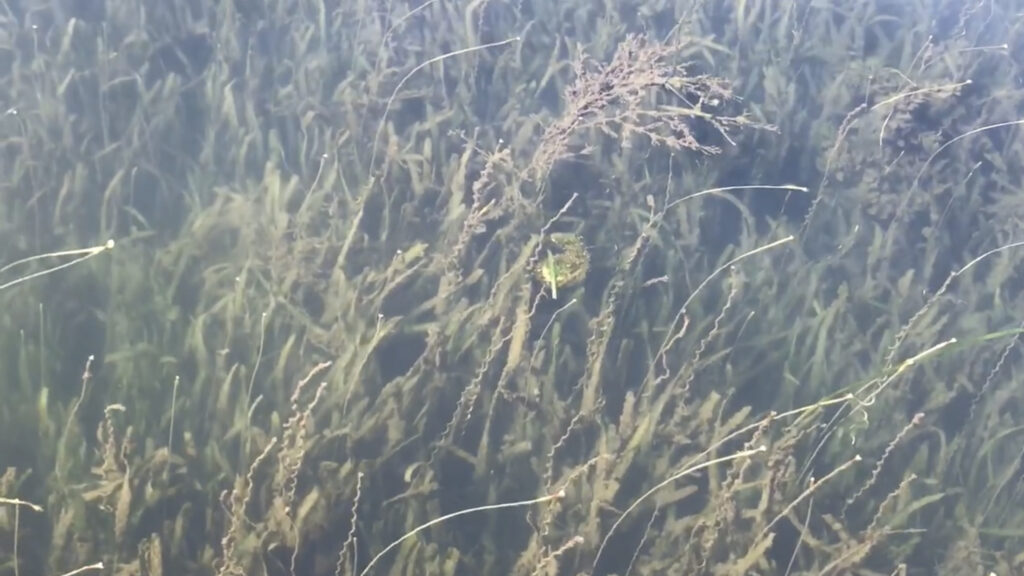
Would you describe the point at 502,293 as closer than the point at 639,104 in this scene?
Yes

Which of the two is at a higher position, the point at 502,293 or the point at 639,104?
the point at 639,104

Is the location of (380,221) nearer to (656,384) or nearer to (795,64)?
(656,384)

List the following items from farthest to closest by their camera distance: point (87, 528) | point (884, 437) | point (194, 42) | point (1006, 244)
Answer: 1. point (1006, 244)
2. point (194, 42)
3. point (884, 437)
4. point (87, 528)

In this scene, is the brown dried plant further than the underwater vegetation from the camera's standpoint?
Yes

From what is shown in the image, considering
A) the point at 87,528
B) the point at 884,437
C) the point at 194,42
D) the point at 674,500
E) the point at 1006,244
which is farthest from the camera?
the point at 1006,244

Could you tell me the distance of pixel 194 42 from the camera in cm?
166

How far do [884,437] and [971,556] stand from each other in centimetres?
Result: 21

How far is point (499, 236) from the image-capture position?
1.58 meters

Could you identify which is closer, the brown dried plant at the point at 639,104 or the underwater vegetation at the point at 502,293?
the underwater vegetation at the point at 502,293

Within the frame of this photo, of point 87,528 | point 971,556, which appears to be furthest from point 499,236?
point 971,556

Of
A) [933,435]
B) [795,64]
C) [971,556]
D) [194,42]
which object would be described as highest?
[194,42]

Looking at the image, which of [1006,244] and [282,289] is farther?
[1006,244]

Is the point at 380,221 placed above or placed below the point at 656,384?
above

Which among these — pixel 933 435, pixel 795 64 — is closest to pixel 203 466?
pixel 933 435
